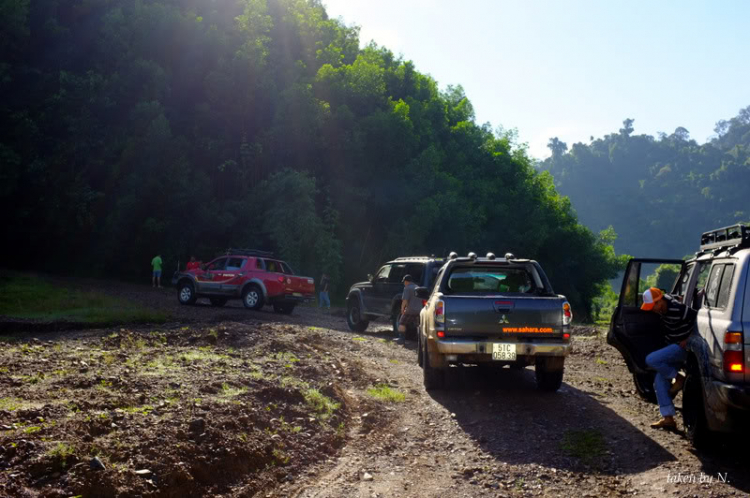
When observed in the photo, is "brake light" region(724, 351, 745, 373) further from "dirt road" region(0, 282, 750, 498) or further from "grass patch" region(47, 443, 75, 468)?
"grass patch" region(47, 443, 75, 468)

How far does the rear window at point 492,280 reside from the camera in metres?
11.1

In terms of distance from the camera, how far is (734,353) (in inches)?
234

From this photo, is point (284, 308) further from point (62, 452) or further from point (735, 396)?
point (735, 396)

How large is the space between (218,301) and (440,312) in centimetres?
1709

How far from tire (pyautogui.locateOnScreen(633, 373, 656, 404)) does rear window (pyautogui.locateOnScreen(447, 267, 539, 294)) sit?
6.75ft

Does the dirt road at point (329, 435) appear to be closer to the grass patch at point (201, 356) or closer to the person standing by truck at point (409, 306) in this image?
the grass patch at point (201, 356)

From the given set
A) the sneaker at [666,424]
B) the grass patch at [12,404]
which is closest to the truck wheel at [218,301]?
the grass patch at [12,404]

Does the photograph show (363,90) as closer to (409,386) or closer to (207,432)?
(409,386)

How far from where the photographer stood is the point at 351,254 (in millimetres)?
41406

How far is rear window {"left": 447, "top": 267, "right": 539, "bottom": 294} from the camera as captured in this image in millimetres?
11065

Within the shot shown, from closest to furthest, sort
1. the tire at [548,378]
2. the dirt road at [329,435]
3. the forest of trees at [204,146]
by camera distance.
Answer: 1. the dirt road at [329,435]
2. the tire at [548,378]
3. the forest of trees at [204,146]

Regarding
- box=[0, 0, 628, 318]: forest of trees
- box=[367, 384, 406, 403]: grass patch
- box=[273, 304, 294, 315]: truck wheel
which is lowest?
box=[367, 384, 406, 403]: grass patch

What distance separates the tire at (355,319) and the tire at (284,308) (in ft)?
13.4

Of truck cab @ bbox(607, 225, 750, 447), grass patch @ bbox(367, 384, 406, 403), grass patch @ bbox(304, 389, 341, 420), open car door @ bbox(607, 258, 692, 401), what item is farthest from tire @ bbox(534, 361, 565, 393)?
grass patch @ bbox(304, 389, 341, 420)
